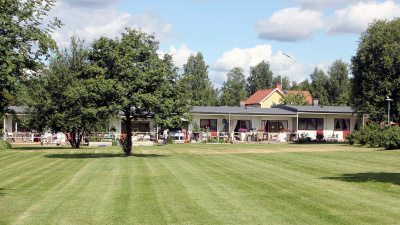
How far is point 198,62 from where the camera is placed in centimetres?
8525

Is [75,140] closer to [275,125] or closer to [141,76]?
[141,76]

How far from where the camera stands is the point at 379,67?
131 ft

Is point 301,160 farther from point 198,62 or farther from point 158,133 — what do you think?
point 198,62

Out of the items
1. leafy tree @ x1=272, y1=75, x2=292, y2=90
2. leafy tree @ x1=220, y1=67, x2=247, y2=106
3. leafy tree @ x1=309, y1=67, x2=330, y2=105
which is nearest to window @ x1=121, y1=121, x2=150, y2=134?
leafy tree @ x1=220, y1=67, x2=247, y2=106

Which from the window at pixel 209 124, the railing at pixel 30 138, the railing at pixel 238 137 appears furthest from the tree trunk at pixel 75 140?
the window at pixel 209 124

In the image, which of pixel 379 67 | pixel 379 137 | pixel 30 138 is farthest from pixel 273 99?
pixel 379 137

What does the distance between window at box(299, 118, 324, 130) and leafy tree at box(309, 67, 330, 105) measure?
41936 mm

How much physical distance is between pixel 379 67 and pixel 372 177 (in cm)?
2846

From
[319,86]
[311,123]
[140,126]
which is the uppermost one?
[319,86]

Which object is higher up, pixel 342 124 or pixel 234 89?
pixel 234 89

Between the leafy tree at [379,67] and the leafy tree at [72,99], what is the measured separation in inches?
987

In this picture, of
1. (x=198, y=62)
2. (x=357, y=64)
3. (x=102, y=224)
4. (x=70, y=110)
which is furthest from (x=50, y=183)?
(x=198, y=62)

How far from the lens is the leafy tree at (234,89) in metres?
89.1

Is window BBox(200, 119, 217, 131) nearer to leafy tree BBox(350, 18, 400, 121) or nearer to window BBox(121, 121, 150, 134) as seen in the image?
window BBox(121, 121, 150, 134)
